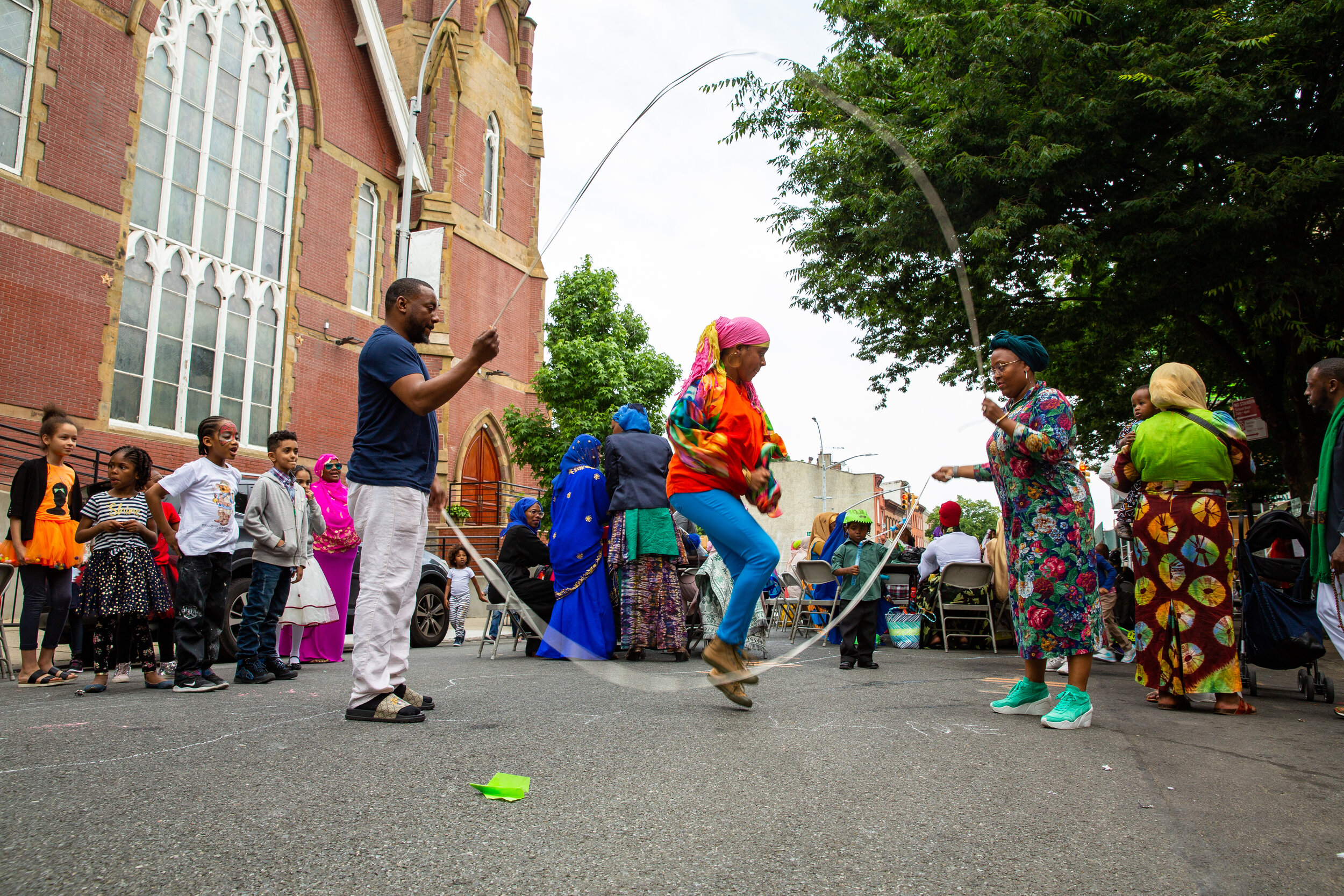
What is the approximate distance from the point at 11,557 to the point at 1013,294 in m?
12.6

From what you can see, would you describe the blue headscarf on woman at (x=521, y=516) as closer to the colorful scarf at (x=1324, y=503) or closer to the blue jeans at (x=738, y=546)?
the blue jeans at (x=738, y=546)

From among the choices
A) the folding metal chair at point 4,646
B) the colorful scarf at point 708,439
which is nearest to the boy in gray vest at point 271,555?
the folding metal chair at point 4,646

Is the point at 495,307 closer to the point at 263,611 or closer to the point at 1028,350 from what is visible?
the point at 263,611

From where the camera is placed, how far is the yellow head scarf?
4.88m

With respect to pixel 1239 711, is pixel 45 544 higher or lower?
higher

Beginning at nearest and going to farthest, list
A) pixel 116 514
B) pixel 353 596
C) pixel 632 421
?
pixel 116 514
pixel 632 421
pixel 353 596

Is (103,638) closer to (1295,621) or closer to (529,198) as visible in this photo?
(1295,621)

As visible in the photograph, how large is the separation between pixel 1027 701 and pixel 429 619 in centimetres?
794

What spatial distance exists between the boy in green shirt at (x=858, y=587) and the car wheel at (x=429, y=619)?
5.13 metres

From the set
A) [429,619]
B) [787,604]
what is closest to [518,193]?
[787,604]

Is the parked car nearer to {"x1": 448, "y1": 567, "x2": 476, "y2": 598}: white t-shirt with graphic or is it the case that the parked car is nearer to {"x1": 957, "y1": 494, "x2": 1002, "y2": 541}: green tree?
{"x1": 448, "y1": 567, "x2": 476, "y2": 598}: white t-shirt with graphic

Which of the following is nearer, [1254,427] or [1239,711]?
[1239,711]

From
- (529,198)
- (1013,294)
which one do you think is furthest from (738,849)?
(529,198)

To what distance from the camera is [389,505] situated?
395 cm
